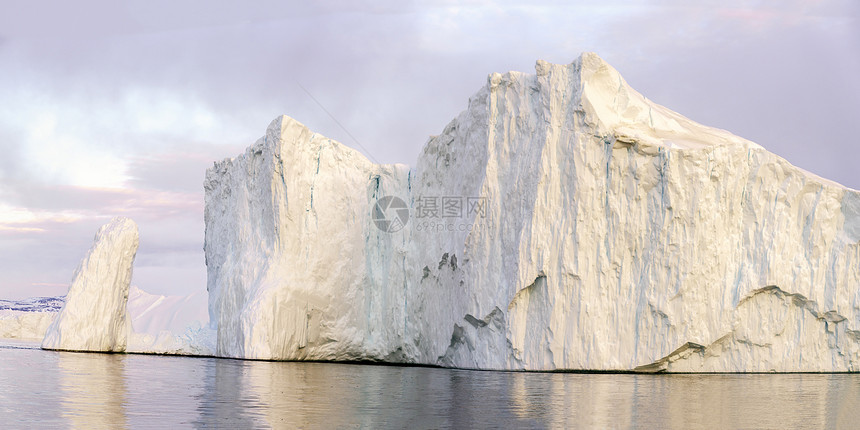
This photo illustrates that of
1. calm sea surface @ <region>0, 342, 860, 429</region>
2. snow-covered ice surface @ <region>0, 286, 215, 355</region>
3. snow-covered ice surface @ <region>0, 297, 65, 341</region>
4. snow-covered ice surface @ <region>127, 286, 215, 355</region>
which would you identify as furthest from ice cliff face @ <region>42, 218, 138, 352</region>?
snow-covered ice surface @ <region>0, 297, 65, 341</region>

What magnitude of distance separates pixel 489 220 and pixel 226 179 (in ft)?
44.4

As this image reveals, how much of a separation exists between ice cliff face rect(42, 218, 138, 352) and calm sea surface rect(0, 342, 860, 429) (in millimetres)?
A: 14340

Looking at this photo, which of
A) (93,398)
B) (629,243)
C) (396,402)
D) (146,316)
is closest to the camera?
(93,398)

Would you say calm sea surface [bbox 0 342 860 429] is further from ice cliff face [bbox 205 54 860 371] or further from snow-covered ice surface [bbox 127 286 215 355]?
snow-covered ice surface [bbox 127 286 215 355]

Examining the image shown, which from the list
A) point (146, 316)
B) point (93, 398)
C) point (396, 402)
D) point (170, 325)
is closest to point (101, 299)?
point (170, 325)

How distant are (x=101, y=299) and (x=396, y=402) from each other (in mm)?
21964

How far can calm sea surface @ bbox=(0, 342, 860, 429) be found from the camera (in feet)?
26.8

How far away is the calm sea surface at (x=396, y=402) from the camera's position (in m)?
8.16

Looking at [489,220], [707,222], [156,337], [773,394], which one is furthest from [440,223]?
[773,394]

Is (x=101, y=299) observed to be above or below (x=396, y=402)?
above

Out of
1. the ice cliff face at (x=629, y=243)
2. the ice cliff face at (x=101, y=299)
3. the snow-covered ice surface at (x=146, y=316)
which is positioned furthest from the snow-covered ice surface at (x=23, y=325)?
the ice cliff face at (x=629, y=243)

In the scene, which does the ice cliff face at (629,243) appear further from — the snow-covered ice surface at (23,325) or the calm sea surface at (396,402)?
the snow-covered ice surface at (23,325)

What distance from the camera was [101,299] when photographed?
2909cm

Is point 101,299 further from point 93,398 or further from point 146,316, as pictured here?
point 93,398
